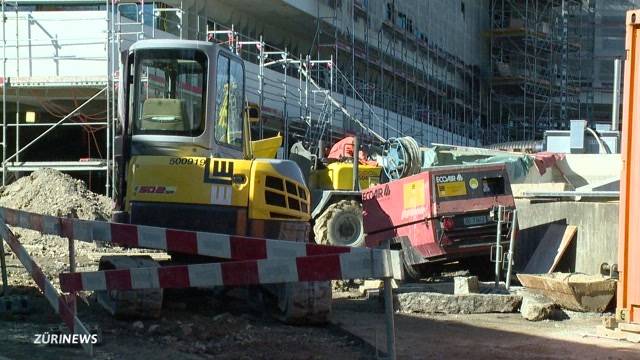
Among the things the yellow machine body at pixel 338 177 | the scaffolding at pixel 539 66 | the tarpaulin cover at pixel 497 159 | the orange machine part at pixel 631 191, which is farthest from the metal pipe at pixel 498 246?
the scaffolding at pixel 539 66

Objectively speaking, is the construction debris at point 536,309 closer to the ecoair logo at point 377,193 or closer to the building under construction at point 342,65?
the building under construction at point 342,65

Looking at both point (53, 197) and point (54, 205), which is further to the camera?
point (53, 197)

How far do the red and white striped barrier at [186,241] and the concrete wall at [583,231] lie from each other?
7225mm

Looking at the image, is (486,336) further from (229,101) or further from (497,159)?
(497,159)

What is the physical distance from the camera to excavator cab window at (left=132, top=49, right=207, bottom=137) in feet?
30.1

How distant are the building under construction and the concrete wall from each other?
5.56 meters

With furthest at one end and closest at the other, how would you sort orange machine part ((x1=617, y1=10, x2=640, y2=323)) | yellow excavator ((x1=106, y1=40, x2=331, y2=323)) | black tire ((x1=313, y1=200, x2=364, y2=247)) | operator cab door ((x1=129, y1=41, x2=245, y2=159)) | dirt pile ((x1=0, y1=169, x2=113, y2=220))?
black tire ((x1=313, y1=200, x2=364, y2=247)) < dirt pile ((x1=0, y1=169, x2=113, y2=220)) < operator cab door ((x1=129, y1=41, x2=245, y2=159)) < yellow excavator ((x1=106, y1=40, x2=331, y2=323)) < orange machine part ((x1=617, y1=10, x2=640, y2=323))

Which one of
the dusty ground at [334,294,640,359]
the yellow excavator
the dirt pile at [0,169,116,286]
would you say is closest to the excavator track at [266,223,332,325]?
the yellow excavator

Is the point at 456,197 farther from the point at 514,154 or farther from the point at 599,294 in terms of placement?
the point at 514,154

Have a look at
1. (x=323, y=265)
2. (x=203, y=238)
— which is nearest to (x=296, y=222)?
(x=203, y=238)

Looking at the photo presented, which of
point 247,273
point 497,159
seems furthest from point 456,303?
point 497,159

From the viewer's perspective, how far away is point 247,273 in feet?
20.0

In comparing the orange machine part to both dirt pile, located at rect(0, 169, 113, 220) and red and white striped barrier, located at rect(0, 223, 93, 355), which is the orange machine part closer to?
red and white striped barrier, located at rect(0, 223, 93, 355)

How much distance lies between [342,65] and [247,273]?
29915 mm
